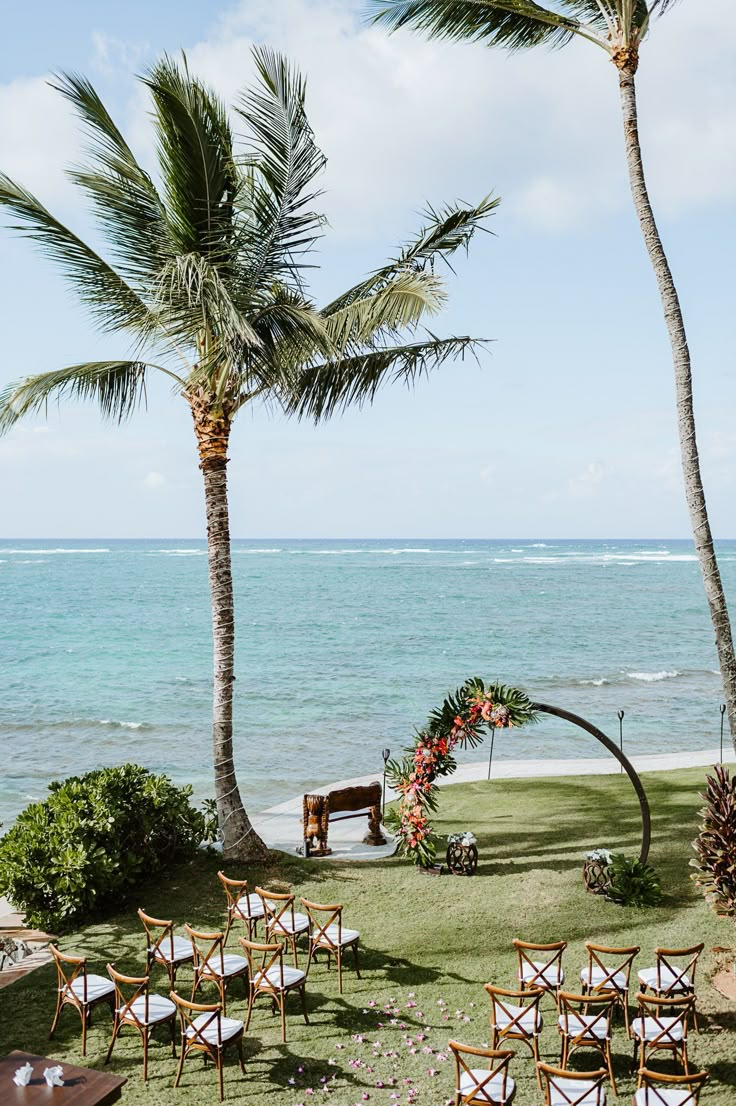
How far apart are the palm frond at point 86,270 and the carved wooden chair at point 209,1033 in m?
8.04

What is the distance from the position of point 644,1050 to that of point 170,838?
287 inches

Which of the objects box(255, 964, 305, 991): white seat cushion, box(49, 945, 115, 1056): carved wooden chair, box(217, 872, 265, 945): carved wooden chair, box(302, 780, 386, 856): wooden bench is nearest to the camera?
box(49, 945, 115, 1056): carved wooden chair

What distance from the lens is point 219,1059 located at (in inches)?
283

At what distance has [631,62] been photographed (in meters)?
10.1

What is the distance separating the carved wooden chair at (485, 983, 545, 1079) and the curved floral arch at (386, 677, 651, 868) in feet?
13.7

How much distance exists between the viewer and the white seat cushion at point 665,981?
26.0 feet

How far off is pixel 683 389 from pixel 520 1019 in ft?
21.9

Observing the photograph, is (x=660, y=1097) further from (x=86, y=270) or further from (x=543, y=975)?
(x=86, y=270)

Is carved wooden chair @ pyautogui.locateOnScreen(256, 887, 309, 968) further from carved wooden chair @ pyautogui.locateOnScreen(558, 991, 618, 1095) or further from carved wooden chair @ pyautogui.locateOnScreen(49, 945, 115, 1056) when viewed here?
carved wooden chair @ pyautogui.locateOnScreen(558, 991, 618, 1095)

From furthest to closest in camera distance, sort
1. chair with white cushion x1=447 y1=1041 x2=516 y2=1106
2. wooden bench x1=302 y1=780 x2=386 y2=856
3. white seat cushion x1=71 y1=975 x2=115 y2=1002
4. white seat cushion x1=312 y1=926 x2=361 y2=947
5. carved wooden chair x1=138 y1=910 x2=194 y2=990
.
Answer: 1. wooden bench x1=302 y1=780 x2=386 y2=856
2. white seat cushion x1=312 y1=926 x2=361 y2=947
3. carved wooden chair x1=138 y1=910 x2=194 y2=990
4. white seat cushion x1=71 y1=975 x2=115 y2=1002
5. chair with white cushion x1=447 y1=1041 x2=516 y2=1106

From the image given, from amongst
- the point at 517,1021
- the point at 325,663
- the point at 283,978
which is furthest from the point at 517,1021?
the point at 325,663

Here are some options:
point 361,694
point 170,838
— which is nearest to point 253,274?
point 170,838

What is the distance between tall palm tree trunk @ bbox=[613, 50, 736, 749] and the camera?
930 cm

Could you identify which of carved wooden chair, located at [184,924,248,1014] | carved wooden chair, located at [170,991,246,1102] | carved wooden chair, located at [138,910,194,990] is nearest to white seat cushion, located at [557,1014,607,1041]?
carved wooden chair, located at [170,991,246,1102]
